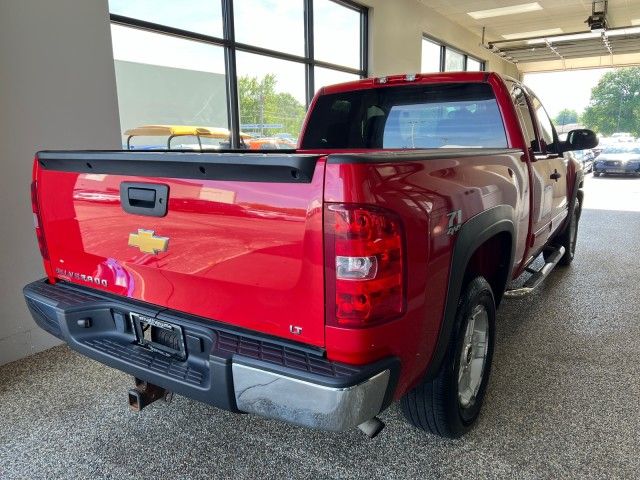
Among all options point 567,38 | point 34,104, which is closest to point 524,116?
point 34,104

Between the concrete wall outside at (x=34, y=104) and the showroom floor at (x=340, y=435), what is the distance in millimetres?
484

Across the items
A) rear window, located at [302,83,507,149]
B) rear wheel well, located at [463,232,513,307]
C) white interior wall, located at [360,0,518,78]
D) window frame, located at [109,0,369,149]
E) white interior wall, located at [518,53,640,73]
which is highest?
white interior wall, located at [518,53,640,73]

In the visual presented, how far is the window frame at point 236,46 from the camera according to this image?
4297mm

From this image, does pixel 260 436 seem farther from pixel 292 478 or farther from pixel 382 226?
pixel 382 226

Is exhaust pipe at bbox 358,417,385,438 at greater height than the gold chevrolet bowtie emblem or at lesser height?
lesser

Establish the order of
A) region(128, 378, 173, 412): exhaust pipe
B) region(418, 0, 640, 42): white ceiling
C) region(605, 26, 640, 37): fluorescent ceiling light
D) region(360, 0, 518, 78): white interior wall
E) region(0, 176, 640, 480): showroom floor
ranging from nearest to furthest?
region(128, 378, 173, 412): exhaust pipe
region(0, 176, 640, 480): showroom floor
region(360, 0, 518, 78): white interior wall
region(418, 0, 640, 42): white ceiling
region(605, 26, 640, 37): fluorescent ceiling light

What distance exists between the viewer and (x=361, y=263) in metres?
1.26

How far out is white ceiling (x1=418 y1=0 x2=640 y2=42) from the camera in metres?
8.91

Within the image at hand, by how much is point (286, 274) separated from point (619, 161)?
18090 millimetres

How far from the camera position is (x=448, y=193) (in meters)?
1.57

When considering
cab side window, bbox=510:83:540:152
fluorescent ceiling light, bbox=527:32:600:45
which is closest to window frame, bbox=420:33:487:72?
fluorescent ceiling light, bbox=527:32:600:45

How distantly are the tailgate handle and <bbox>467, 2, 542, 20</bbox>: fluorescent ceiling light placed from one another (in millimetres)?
9731

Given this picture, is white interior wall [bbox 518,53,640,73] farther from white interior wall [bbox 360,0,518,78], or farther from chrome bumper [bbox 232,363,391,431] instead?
chrome bumper [bbox 232,363,391,431]

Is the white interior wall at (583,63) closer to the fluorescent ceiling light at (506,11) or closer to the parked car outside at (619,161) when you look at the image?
the parked car outside at (619,161)
